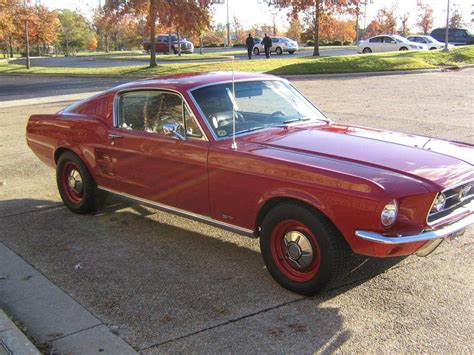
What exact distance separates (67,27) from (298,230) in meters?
76.1

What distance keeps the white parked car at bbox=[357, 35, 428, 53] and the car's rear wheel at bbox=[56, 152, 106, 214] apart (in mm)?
32838

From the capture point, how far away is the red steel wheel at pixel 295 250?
3850mm

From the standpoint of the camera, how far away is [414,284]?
4.10 meters

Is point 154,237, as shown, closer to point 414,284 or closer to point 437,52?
point 414,284

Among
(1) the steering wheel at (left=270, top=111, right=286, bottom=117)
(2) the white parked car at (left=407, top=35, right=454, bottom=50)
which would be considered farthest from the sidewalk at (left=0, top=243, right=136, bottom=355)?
(2) the white parked car at (left=407, top=35, right=454, bottom=50)

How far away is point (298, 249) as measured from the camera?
3.92m

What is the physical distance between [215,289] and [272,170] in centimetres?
103

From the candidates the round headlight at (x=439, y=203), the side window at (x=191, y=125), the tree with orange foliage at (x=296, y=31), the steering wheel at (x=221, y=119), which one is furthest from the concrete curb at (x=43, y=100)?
the tree with orange foliage at (x=296, y=31)

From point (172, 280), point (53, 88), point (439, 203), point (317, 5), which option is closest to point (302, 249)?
point (439, 203)

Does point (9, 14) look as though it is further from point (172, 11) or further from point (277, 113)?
point (277, 113)

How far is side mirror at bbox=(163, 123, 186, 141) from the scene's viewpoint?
470 cm

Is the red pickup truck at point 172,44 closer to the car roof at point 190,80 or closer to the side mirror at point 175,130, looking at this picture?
the car roof at point 190,80

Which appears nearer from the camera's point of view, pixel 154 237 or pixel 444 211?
pixel 444 211

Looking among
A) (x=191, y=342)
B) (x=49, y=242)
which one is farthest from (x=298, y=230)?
(x=49, y=242)
